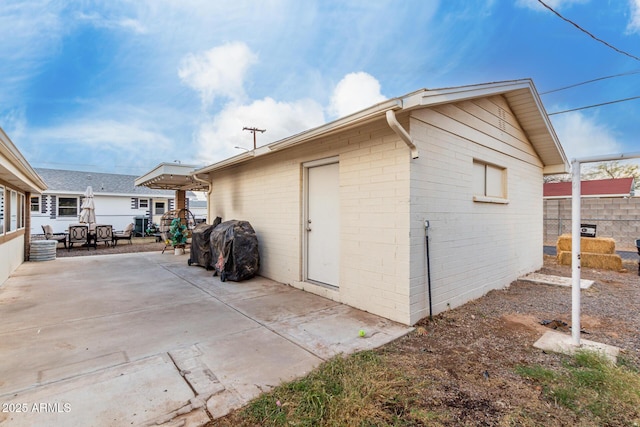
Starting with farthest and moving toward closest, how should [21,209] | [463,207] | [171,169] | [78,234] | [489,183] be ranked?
[78,234], [171,169], [21,209], [489,183], [463,207]

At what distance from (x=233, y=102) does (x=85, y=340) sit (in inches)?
572

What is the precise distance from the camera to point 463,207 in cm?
474

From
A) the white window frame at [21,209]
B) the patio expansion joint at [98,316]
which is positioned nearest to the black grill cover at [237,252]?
the patio expansion joint at [98,316]

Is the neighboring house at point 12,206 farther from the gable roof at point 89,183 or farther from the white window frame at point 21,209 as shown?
the gable roof at point 89,183

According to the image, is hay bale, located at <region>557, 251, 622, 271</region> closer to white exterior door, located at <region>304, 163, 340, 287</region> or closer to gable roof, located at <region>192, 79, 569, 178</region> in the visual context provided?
gable roof, located at <region>192, 79, 569, 178</region>

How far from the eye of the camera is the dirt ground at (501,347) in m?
2.14

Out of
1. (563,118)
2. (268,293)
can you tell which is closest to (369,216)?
(268,293)

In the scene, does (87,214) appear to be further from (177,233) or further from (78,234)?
(177,233)

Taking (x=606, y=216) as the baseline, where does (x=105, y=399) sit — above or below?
below

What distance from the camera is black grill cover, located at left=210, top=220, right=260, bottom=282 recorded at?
608 centimetres

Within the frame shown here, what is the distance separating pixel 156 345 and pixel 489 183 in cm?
581

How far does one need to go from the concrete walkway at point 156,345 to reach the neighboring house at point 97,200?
49.8 ft

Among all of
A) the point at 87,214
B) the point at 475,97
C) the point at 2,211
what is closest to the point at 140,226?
the point at 87,214

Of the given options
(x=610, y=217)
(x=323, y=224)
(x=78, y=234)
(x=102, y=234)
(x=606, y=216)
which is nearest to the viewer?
(x=323, y=224)
